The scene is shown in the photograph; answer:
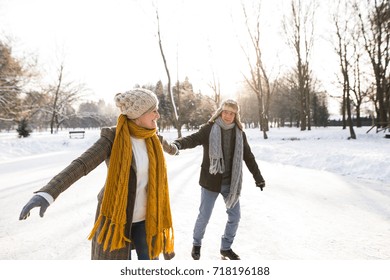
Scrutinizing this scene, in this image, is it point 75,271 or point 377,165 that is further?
point 377,165

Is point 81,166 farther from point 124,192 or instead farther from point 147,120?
point 147,120

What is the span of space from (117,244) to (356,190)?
4863 millimetres

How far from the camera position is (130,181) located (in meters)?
1.71

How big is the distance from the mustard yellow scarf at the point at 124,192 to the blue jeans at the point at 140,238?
0.05 metres

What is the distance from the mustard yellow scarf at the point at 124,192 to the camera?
5.43 feet

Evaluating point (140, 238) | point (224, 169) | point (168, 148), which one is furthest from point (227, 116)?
point (140, 238)

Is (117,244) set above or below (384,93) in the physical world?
below

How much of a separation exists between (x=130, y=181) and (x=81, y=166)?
0.32 metres

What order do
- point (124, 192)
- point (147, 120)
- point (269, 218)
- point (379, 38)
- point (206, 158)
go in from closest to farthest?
1. point (124, 192)
2. point (147, 120)
3. point (206, 158)
4. point (269, 218)
5. point (379, 38)

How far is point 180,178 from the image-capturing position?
650 cm

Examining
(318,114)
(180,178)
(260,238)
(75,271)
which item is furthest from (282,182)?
(318,114)

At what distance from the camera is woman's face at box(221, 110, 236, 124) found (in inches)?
102

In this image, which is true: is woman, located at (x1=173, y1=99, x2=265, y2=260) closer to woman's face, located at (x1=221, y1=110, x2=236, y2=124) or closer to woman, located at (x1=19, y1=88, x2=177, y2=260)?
woman's face, located at (x1=221, y1=110, x2=236, y2=124)

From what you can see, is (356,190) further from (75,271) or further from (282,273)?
(75,271)
